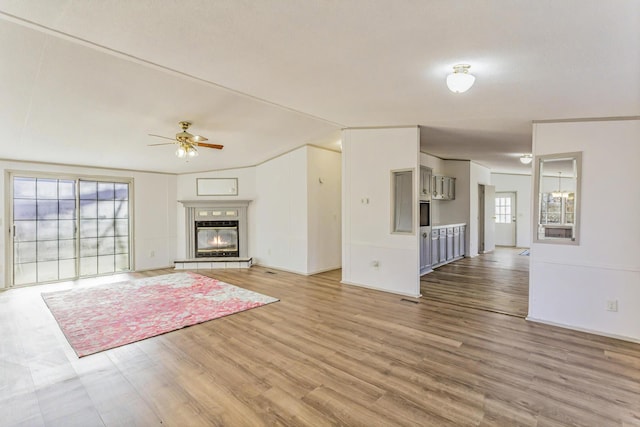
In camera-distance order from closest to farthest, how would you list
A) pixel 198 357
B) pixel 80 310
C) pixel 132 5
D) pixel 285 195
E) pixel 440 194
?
pixel 132 5 → pixel 198 357 → pixel 80 310 → pixel 285 195 → pixel 440 194

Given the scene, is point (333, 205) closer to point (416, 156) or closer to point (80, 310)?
point (416, 156)

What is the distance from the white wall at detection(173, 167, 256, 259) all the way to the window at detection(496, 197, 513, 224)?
28.9 feet

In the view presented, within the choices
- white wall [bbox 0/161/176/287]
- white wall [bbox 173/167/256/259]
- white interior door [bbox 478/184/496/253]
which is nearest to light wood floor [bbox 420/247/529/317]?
white interior door [bbox 478/184/496/253]

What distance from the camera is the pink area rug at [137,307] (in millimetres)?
3340

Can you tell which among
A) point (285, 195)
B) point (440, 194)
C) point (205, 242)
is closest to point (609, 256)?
point (440, 194)

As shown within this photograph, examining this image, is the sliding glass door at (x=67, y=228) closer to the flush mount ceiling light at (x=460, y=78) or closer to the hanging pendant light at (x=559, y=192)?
the flush mount ceiling light at (x=460, y=78)

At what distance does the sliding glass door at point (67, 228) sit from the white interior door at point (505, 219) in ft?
38.0

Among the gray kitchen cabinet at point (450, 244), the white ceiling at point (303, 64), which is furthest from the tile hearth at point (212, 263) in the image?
the gray kitchen cabinet at point (450, 244)

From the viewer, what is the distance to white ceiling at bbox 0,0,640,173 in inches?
70.4

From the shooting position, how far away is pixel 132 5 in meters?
1.75

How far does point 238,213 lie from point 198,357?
493cm

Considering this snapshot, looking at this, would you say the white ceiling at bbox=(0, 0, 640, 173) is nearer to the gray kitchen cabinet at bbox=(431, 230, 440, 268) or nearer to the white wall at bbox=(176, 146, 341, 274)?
the white wall at bbox=(176, 146, 341, 274)

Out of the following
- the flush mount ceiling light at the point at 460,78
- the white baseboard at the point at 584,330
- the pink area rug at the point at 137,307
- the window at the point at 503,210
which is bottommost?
the pink area rug at the point at 137,307

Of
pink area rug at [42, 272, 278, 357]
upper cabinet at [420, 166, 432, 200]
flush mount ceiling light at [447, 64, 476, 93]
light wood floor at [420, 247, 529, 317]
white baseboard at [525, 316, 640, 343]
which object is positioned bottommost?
pink area rug at [42, 272, 278, 357]
